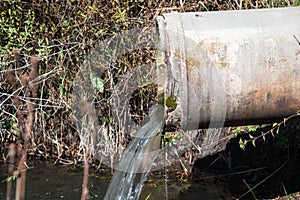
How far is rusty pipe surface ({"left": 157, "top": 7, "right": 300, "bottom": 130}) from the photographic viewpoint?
3225mm

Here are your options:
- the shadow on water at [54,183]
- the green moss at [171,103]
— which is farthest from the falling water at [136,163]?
the green moss at [171,103]

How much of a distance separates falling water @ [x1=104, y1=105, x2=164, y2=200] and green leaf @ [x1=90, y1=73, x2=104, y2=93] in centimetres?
94

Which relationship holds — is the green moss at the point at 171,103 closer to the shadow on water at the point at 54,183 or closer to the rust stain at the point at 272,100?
the rust stain at the point at 272,100

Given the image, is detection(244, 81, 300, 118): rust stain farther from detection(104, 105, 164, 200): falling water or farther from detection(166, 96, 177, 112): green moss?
detection(104, 105, 164, 200): falling water

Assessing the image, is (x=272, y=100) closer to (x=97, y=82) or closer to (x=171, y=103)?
(x=171, y=103)

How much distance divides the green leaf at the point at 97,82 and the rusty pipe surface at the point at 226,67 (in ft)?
5.25

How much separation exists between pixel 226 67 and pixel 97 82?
1.88 m

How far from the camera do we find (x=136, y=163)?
12.9ft

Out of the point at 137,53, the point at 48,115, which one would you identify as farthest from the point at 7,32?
the point at 137,53

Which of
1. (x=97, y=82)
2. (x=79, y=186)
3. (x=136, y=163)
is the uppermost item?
(x=97, y=82)

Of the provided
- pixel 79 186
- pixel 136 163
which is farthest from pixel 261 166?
pixel 79 186

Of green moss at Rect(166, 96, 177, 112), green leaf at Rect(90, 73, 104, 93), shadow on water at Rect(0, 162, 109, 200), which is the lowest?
shadow on water at Rect(0, 162, 109, 200)

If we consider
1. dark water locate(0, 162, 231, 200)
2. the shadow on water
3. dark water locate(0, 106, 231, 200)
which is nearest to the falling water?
dark water locate(0, 106, 231, 200)

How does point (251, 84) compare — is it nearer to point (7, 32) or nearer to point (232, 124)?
point (232, 124)
